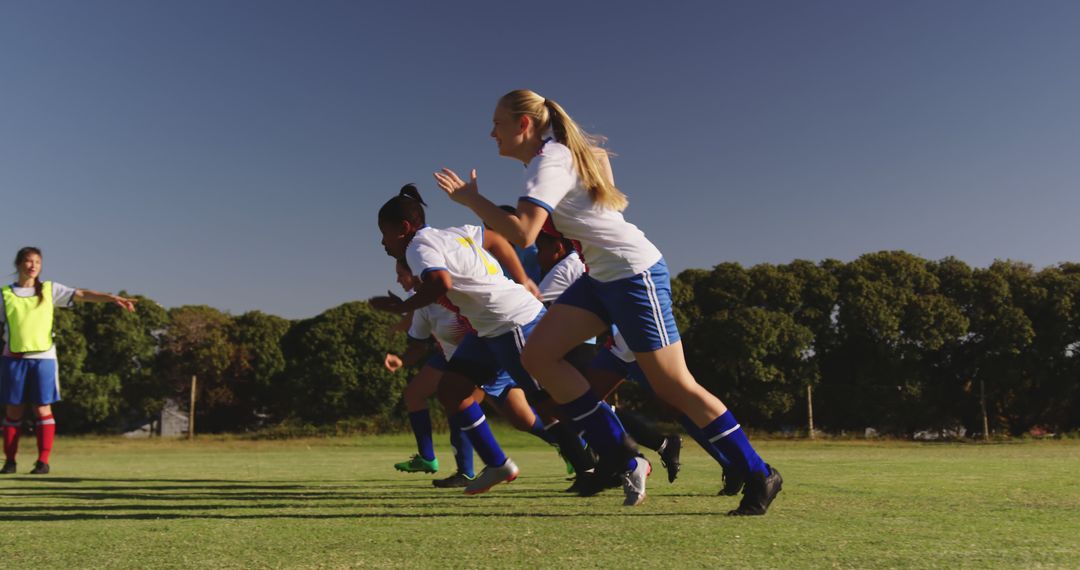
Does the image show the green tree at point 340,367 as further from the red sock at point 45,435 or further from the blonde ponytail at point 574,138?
the blonde ponytail at point 574,138

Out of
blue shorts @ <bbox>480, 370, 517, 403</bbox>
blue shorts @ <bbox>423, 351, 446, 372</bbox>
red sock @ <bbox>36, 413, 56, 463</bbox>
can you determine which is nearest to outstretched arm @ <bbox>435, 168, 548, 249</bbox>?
blue shorts @ <bbox>480, 370, 517, 403</bbox>

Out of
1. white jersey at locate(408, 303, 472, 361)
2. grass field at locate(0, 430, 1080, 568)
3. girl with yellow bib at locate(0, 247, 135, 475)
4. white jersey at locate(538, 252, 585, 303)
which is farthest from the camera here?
girl with yellow bib at locate(0, 247, 135, 475)

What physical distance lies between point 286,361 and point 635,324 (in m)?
26.6

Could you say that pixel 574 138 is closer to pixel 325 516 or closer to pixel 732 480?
pixel 732 480

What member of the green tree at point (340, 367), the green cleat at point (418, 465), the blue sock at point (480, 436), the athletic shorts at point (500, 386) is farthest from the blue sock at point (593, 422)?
the green tree at point (340, 367)

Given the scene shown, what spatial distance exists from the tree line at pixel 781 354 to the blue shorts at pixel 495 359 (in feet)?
68.0

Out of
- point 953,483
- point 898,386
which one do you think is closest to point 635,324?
point 953,483

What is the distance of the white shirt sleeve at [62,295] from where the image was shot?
8812 millimetres

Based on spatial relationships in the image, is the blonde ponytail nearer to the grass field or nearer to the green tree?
the grass field

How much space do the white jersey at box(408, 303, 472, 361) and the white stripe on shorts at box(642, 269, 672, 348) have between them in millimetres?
2575

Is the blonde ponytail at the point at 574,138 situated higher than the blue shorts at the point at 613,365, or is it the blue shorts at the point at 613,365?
the blonde ponytail at the point at 574,138

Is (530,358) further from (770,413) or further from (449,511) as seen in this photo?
(770,413)

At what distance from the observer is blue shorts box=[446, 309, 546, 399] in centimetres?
516

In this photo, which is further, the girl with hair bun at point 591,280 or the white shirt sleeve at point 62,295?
the white shirt sleeve at point 62,295
